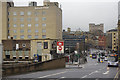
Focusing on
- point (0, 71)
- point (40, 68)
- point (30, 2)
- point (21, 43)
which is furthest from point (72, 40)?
point (0, 71)

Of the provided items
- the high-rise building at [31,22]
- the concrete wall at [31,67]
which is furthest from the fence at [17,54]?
the concrete wall at [31,67]

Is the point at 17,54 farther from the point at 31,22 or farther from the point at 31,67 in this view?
the point at 31,67

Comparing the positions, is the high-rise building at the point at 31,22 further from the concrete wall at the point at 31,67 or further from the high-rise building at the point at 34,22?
the concrete wall at the point at 31,67

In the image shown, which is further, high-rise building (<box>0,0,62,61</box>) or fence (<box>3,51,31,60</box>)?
high-rise building (<box>0,0,62,61</box>)

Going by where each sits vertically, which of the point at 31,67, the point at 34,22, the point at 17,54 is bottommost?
the point at 31,67

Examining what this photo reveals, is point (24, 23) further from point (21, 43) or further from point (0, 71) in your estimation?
point (0, 71)

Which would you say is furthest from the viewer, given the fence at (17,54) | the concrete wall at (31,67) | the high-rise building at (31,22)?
the high-rise building at (31,22)

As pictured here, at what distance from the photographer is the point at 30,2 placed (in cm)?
10062

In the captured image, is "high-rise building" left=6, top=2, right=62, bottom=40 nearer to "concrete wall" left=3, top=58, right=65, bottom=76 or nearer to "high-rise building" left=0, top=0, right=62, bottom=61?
"high-rise building" left=0, top=0, right=62, bottom=61

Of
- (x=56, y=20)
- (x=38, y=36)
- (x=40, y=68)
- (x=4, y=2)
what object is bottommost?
(x=40, y=68)

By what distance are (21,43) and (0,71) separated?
4697 centimetres

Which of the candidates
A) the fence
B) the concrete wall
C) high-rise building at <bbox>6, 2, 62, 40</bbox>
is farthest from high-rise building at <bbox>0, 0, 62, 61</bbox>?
the concrete wall

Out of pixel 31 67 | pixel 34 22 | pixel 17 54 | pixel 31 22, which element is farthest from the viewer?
pixel 31 22

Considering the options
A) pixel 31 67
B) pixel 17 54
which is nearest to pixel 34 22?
pixel 17 54
